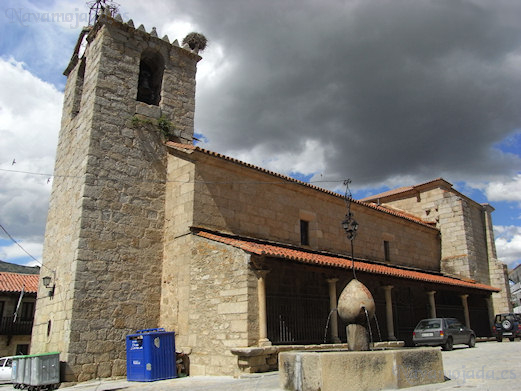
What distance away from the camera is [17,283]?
954 inches

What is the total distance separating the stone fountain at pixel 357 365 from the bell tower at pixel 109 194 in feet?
19.6

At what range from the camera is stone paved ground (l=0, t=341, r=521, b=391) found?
23.1ft

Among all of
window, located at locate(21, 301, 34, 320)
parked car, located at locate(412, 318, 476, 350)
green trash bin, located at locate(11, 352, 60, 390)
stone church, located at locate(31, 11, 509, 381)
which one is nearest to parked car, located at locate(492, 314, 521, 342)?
stone church, located at locate(31, 11, 509, 381)

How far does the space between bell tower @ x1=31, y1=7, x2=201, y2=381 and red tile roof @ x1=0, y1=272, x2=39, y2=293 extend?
11222 mm

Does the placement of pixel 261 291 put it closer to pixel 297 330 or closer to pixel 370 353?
pixel 297 330

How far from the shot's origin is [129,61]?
1421 cm

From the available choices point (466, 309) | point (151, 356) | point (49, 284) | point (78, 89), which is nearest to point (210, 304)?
point (151, 356)

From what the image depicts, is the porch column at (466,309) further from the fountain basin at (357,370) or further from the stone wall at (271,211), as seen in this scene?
the fountain basin at (357,370)

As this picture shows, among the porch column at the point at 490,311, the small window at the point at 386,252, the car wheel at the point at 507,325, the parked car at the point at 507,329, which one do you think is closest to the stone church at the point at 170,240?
the small window at the point at 386,252

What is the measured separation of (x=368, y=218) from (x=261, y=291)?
969 cm

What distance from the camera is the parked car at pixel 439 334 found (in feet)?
47.6

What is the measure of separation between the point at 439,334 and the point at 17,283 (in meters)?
21.2

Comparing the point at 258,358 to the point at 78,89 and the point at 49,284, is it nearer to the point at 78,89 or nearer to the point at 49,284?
the point at 49,284

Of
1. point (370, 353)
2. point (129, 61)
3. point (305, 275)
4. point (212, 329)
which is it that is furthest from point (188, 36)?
point (370, 353)
